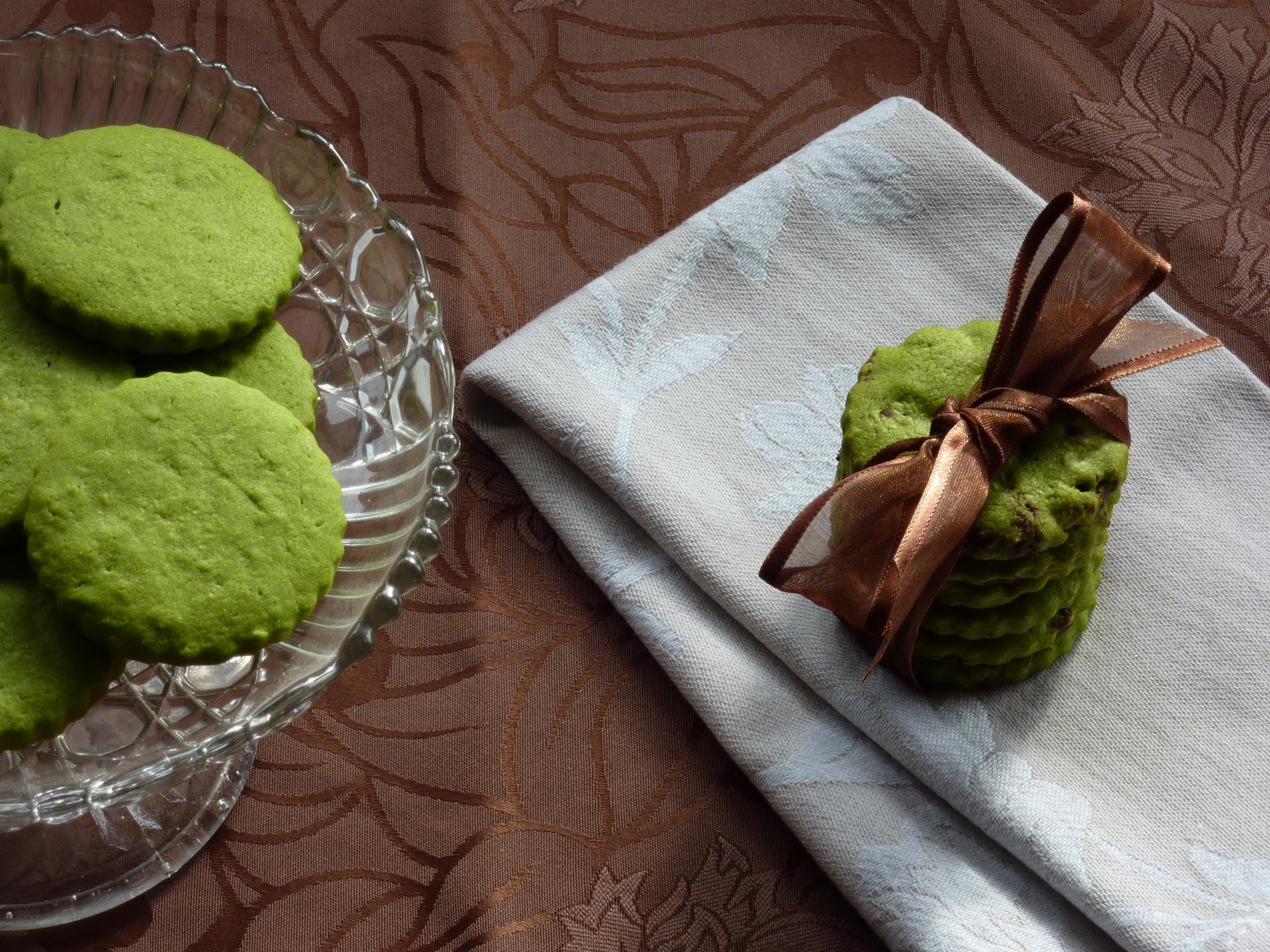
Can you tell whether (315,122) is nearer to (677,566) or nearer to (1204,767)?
(677,566)

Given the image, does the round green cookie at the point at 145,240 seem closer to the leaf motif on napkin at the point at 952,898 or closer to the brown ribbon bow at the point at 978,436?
the brown ribbon bow at the point at 978,436

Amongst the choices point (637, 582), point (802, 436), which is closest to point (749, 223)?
point (802, 436)

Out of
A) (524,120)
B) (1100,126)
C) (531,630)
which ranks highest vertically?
(1100,126)

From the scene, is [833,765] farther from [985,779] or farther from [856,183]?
[856,183]

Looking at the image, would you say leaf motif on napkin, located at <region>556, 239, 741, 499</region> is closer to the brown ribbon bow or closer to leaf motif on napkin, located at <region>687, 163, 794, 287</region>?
leaf motif on napkin, located at <region>687, 163, 794, 287</region>

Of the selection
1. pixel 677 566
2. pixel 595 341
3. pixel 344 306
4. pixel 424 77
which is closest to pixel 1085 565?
pixel 677 566

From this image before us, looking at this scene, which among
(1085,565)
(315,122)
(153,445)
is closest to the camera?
(153,445)

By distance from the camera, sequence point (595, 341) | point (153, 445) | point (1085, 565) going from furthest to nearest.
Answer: point (595, 341) → point (1085, 565) → point (153, 445)

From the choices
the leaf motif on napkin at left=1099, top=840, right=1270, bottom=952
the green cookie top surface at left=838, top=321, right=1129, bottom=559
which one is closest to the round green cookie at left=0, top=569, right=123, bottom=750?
the green cookie top surface at left=838, top=321, right=1129, bottom=559
